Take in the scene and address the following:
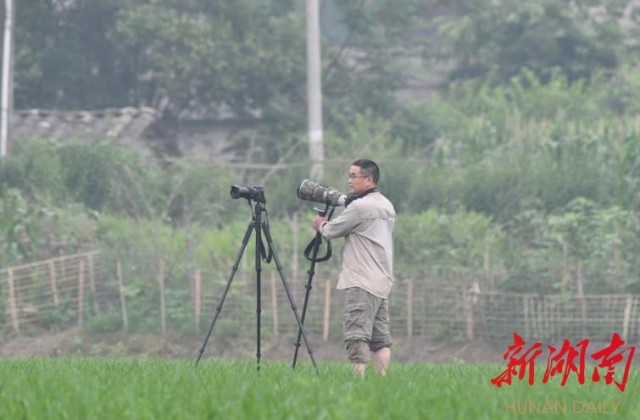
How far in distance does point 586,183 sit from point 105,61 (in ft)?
45.1

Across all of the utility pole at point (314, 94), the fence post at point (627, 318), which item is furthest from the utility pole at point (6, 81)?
the fence post at point (627, 318)

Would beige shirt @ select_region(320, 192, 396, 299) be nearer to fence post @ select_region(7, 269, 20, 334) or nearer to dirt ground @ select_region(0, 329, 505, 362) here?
dirt ground @ select_region(0, 329, 505, 362)

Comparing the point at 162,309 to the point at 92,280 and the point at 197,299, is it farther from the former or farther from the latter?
the point at 92,280

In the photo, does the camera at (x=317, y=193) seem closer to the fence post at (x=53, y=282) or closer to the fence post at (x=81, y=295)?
the fence post at (x=81, y=295)

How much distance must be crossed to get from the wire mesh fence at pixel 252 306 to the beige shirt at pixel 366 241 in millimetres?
10826

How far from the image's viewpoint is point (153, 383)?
384 inches

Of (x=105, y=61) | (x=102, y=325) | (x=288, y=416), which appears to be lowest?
(x=102, y=325)

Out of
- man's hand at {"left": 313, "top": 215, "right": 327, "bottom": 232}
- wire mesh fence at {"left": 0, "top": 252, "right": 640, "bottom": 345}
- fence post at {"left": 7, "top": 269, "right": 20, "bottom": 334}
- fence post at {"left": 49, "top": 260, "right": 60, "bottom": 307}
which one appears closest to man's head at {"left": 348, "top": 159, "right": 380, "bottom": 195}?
man's hand at {"left": 313, "top": 215, "right": 327, "bottom": 232}

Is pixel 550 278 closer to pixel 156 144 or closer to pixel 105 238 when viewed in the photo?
pixel 105 238

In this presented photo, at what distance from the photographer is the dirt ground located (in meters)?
23.0

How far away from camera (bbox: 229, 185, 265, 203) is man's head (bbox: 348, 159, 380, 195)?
697 millimetres

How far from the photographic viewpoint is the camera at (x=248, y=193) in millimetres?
12203

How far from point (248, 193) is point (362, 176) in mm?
874

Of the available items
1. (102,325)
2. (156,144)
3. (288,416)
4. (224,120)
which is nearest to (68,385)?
(288,416)
